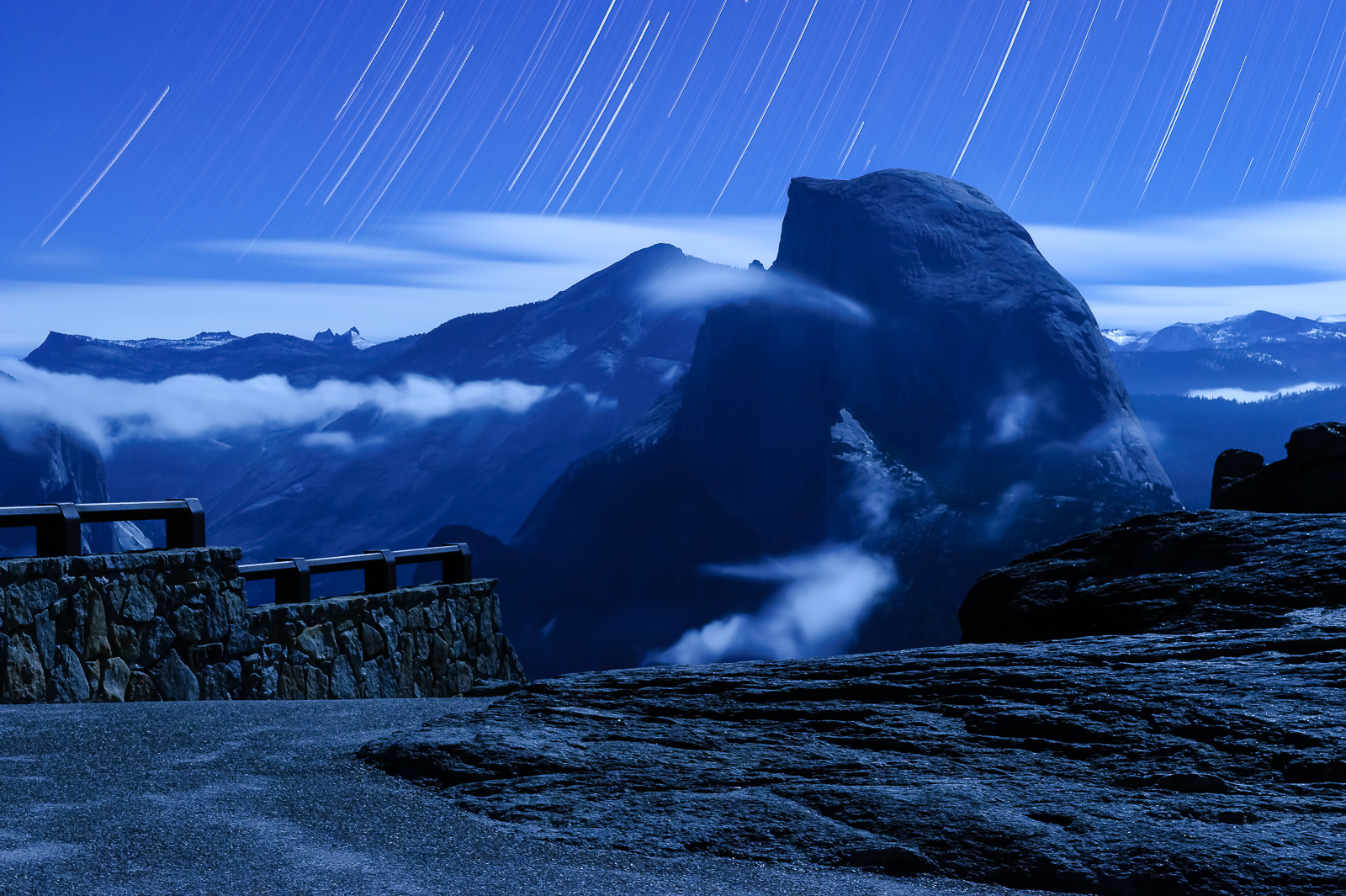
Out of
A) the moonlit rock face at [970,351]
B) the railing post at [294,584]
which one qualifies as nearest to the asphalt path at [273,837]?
the railing post at [294,584]

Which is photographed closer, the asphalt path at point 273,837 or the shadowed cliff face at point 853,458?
the asphalt path at point 273,837

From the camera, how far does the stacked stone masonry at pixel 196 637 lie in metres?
7.48

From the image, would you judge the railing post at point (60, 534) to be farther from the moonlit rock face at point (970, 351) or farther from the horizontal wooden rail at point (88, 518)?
the moonlit rock face at point (970, 351)

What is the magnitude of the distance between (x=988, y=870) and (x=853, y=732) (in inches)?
63.1

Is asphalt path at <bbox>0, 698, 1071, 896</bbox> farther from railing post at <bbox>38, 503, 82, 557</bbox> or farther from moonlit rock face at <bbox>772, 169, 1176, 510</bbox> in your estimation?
moonlit rock face at <bbox>772, 169, 1176, 510</bbox>

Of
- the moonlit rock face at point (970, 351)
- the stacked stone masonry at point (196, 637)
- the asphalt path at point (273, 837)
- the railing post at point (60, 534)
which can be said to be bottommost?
the asphalt path at point (273, 837)

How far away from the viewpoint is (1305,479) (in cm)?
1204

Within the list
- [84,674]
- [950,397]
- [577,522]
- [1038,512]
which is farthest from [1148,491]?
[84,674]

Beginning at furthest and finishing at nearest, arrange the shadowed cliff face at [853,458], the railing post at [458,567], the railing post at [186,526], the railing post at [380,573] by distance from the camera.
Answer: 1. the shadowed cliff face at [853,458]
2. the railing post at [458,567]
3. the railing post at [380,573]
4. the railing post at [186,526]

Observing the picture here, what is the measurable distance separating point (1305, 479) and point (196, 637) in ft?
37.4

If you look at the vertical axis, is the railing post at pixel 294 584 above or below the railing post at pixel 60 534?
below

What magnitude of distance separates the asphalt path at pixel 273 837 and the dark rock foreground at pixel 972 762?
0.18 meters

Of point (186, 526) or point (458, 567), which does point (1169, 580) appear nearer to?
point (186, 526)

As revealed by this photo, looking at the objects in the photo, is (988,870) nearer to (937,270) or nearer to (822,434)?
(822,434)
